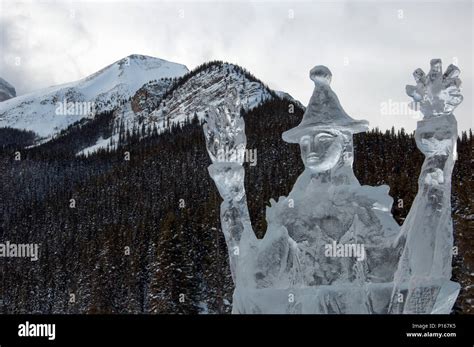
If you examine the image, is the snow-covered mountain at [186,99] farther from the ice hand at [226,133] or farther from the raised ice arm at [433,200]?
the raised ice arm at [433,200]

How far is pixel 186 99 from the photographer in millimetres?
181875

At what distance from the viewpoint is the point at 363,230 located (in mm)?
9328

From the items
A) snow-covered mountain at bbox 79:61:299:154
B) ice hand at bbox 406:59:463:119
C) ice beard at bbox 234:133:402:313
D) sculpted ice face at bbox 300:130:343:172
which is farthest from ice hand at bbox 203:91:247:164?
snow-covered mountain at bbox 79:61:299:154

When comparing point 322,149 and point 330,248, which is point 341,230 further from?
point 322,149

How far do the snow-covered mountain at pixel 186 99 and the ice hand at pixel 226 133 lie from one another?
13355 cm

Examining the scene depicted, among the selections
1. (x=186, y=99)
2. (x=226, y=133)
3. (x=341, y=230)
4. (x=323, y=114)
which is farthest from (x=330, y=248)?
(x=186, y=99)

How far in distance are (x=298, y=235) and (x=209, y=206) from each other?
157 ft

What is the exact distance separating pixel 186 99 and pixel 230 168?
173m

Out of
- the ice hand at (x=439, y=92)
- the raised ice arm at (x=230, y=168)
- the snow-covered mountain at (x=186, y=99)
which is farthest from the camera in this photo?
the snow-covered mountain at (x=186, y=99)

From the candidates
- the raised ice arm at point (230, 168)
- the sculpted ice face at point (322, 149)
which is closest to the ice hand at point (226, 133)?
the raised ice arm at point (230, 168)

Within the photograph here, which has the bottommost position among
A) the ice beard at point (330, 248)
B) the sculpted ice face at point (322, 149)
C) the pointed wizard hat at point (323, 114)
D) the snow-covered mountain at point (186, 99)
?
the ice beard at point (330, 248)

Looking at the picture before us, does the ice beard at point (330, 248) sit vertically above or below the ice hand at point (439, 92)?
below

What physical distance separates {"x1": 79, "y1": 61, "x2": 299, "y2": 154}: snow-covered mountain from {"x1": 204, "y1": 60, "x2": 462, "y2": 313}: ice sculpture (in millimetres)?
134092

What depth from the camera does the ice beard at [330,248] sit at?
30.4ft
